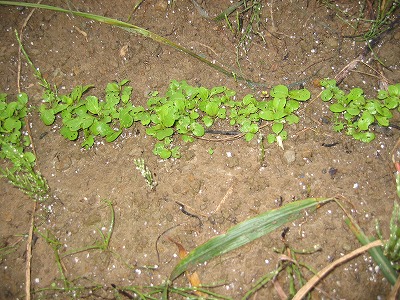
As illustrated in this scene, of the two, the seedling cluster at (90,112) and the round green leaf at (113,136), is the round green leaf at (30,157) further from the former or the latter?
the round green leaf at (113,136)

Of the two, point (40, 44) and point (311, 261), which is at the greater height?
point (40, 44)

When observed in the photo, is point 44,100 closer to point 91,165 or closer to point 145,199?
point 91,165

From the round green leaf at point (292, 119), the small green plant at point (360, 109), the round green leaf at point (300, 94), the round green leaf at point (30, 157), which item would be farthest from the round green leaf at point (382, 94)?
the round green leaf at point (30, 157)

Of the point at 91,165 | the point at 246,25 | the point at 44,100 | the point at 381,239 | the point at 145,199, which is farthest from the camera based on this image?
the point at 246,25

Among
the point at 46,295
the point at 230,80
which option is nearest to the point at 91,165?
the point at 46,295

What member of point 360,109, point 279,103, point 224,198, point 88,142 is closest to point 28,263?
point 88,142

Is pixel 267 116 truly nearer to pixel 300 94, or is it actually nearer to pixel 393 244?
pixel 300 94
